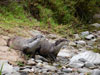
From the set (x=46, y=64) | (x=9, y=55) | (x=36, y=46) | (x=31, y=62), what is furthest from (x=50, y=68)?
(x=9, y=55)

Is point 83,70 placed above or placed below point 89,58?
below

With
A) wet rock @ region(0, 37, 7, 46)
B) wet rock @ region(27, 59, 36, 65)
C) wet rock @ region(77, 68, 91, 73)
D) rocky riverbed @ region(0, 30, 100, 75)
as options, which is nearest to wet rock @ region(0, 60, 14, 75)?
rocky riverbed @ region(0, 30, 100, 75)

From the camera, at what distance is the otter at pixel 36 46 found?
5.29 meters

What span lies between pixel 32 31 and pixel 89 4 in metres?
4.14

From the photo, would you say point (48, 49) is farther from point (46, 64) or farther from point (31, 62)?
point (31, 62)

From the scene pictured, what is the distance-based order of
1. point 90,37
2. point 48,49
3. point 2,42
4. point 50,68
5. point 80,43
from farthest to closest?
point 90,37 < point 80,43 < point 2,42 < point 48,49 < point 50,68

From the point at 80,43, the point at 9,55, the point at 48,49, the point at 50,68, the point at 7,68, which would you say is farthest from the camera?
the point at 80,43

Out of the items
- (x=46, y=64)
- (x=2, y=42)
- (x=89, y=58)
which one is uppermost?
(x=2, y=42)

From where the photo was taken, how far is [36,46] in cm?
536

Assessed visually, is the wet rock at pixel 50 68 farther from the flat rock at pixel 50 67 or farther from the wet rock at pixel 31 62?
the wet rock at pixel 31 62

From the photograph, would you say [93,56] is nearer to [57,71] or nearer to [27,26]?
[57,71]

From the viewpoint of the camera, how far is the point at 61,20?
10336mm

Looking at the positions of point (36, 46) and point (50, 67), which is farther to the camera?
point (36, 46)

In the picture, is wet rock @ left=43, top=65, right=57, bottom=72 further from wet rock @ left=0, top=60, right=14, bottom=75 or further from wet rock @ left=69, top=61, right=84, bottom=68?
wet rock @ left=0, top=60, right=14, bottom=75
